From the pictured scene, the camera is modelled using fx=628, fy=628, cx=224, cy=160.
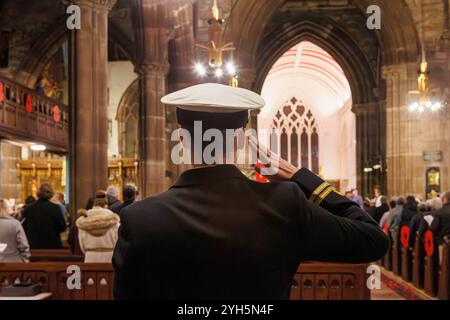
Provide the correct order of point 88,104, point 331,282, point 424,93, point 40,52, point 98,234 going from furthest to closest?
1. point 40,52
2. point 424,93
3. point 88,104
4. point 98,234
5. point 331,282

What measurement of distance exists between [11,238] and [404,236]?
24.7 feet

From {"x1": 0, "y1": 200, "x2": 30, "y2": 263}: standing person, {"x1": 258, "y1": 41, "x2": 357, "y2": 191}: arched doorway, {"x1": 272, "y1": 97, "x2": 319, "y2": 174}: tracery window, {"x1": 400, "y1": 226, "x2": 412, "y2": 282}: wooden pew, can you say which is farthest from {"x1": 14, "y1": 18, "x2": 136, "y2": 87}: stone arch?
{"x1": 272, "y1": 97, "x2": 319, "y2": 174}: tracery window

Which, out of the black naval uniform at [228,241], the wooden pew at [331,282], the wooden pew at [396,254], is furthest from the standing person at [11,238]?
the wooden pew at [396,254]

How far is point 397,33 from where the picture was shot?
22297 mm

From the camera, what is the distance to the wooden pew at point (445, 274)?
817 centimetres

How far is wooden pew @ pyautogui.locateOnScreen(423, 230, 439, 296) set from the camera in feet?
30.4

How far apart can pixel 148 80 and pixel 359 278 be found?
427 inches

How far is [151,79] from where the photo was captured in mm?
15453

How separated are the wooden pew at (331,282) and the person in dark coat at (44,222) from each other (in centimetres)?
382

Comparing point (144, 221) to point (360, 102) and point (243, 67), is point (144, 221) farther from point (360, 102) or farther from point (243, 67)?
point (360, 102)

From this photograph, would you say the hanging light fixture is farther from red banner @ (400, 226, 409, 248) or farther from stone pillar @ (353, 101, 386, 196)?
stone pillar @ (353, 101, 386, 196)

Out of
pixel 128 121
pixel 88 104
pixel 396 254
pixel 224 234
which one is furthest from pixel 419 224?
pixel 128 121

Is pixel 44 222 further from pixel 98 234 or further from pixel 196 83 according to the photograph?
pixel 196 83

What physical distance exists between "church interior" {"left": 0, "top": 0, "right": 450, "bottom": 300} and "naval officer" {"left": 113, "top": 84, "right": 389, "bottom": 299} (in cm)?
355
